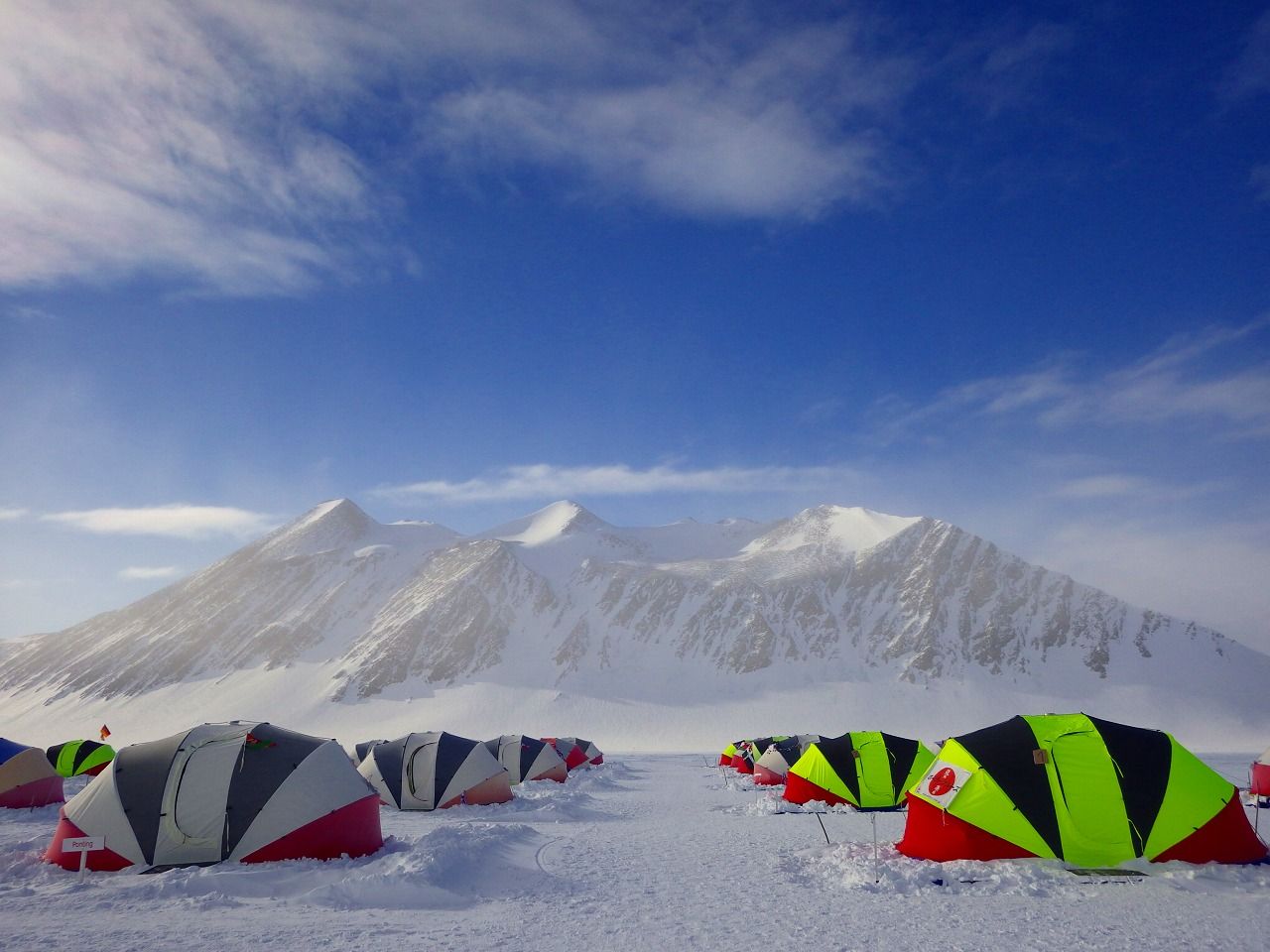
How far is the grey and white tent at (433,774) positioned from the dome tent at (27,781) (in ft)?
33.2

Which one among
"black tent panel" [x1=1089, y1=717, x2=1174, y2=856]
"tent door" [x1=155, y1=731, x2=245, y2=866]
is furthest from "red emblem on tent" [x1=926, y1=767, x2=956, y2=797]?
"tent door" [x1=155, y1=731, x2=245, y2=866]

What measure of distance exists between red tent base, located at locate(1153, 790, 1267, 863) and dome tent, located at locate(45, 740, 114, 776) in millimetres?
41975

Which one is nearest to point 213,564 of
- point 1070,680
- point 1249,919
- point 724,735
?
point 724,735

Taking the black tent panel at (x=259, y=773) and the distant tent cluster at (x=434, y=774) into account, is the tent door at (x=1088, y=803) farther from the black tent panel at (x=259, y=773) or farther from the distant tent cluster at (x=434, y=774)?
the distant tent cluster at (x=434, y=774)

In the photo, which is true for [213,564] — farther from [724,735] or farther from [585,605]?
[724,735]

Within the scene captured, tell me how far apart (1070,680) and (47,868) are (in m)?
117

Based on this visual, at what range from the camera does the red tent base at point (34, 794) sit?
23.6 metres

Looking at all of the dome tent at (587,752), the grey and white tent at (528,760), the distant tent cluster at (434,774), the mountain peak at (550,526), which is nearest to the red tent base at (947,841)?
the distant tent cluster at (434,774)

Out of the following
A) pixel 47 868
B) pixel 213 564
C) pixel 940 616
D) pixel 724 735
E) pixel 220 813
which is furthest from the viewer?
pixel 213 564

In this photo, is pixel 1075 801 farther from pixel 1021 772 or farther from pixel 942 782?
pixel 942 782

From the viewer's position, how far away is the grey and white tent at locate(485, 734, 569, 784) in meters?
36.8

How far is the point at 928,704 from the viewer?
10075 centimetres

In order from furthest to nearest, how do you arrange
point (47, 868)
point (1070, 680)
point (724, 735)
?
point (1070, 680), point (724, 735), point (47, 868)

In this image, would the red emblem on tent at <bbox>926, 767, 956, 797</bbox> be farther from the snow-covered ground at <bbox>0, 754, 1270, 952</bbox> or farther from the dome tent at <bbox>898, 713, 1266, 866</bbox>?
the snow-covered ground at <bbox>0, 754, 1270, 952</bbox>
